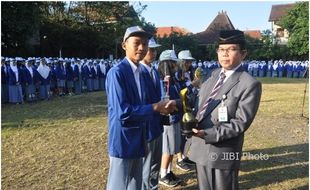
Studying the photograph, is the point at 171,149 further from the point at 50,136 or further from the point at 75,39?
the point at 75,39

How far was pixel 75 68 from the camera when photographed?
19328mm

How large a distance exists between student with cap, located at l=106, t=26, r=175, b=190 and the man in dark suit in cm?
39

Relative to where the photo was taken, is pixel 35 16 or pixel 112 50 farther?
pixel 112 50

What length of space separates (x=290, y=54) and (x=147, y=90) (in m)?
45.0

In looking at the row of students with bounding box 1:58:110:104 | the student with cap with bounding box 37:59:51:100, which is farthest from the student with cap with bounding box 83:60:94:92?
the student with cap with bounding box 37:59:51:100

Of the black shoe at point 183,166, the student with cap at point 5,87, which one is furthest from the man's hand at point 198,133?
the student with cap at point 5,87

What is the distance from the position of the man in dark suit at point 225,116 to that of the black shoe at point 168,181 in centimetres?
202

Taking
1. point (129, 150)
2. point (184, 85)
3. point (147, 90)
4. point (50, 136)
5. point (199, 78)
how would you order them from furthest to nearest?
1. point (50, 136)
2. point (184, 85)
3. point (199, 78)
4. point (147, 90)
5. point (129, 150)

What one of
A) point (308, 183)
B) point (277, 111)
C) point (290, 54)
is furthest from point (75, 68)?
point (290, 54)

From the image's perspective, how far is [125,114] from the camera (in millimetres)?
3148

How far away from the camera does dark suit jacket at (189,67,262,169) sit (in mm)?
2998

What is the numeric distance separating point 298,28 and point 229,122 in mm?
43067

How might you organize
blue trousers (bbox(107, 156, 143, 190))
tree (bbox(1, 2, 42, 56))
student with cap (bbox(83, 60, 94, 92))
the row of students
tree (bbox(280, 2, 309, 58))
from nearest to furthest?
blue trousers (bbox(107, 156, 143, 190)) → the row of students → student with cap (bbox(83, 60, 94, 92)) → tree (bbox(1, 2, 42, 56)) → tree (bbox(280, 2, 309, 58))

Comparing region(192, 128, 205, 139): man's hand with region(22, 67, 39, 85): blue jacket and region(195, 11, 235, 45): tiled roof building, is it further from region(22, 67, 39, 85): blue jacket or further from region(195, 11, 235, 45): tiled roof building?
region(195, 11, 235, 45): tiled roof building
